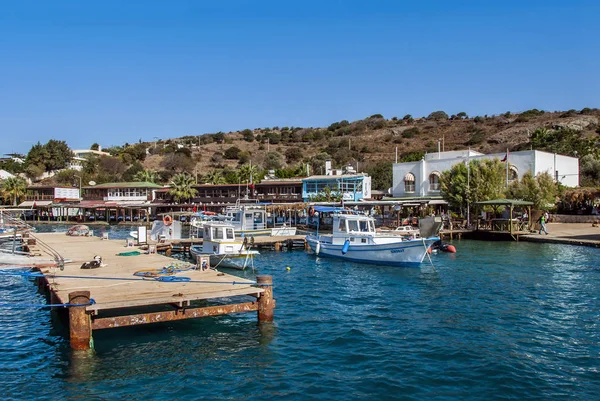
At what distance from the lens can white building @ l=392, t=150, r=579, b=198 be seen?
201 ft

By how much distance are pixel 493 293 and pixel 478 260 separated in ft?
38.2

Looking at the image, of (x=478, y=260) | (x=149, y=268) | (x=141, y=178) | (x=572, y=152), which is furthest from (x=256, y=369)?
(x=141, y=178)

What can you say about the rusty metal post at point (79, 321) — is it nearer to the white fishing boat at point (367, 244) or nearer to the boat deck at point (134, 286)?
the boat deck at point (134, 286)

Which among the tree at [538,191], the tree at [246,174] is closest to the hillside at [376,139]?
the tree at [246,174]

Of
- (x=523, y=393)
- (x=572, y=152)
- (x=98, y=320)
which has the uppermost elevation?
(x=572, y=152)

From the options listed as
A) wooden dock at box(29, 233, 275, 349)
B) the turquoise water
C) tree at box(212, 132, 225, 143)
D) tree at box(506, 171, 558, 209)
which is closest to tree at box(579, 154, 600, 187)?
tree at box(506, 171, 558, 209)

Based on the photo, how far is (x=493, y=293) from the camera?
24.4 m

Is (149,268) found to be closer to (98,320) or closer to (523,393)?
(98,320)

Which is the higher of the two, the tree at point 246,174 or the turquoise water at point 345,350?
the tree at point 246,174

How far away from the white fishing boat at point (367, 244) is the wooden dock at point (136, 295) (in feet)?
49.0

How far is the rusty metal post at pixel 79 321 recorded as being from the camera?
14664 millimetres

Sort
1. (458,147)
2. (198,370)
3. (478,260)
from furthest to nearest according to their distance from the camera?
(458,147), (478,260), (198,370)

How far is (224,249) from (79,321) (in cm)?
1849

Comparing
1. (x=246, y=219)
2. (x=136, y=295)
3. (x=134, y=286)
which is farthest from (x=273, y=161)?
(x=136, y=295)
